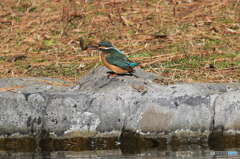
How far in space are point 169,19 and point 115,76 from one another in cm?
350

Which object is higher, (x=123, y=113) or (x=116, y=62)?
(x=116, y=62)

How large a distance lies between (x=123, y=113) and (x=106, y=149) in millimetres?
428

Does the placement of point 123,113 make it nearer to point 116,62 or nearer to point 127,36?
point 116,62

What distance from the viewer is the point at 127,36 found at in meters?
6.86

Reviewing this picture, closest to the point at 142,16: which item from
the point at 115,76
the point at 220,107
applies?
the point at 115,76

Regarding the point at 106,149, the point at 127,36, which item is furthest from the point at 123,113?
the point at 127,36

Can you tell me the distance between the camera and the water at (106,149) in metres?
3.41

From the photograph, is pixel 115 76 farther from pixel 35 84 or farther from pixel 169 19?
pixel 169 19

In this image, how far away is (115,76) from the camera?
442cm

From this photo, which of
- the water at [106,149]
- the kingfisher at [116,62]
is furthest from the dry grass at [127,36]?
the water at [106,149]

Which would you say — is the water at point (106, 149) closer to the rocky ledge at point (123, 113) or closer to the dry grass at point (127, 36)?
the rocky ledge at point (123, 113)

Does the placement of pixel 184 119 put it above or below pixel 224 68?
below

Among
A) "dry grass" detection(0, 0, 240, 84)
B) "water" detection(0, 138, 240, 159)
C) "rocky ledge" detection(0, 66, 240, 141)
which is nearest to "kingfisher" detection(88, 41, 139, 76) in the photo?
"rocky ledge" detection(0, 66, 240, 141)

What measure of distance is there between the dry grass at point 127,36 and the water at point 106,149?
112cm
